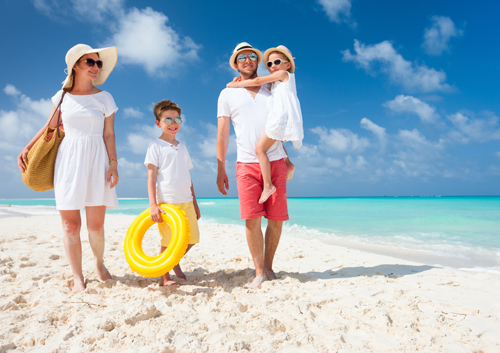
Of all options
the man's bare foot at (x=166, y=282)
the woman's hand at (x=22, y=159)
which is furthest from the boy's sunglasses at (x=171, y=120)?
the man's bare foot at (x=166, y=282)

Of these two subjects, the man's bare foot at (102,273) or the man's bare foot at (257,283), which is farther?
the man's bare foot at (102,273)

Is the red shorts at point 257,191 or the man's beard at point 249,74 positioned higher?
the man's beard at point 249,74

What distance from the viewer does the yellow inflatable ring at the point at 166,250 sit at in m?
2.33

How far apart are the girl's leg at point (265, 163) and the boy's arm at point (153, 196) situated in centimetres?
92

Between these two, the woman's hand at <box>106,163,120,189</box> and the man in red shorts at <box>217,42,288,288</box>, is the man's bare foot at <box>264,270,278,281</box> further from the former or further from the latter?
the woman's hand at <box>106,163,120,189</box>

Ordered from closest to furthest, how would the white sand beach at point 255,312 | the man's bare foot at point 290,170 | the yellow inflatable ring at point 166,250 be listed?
the white sand beach at point 255,312 < the yellow inflatable ring at point 166,250 < the man's bare foot at point 290,170

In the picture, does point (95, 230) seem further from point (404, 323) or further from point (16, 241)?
point (16, 241)

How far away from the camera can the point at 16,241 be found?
15.9ft

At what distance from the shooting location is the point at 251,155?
2.65 m

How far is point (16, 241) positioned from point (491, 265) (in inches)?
299

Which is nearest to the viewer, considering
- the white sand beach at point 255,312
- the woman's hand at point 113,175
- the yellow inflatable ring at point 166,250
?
the white sand beach at point 255,312

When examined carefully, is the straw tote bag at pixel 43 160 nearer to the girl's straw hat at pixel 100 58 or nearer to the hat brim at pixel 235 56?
the girl's straw hat at pixel 100 58

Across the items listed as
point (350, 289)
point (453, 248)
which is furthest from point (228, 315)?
point (453, 248)

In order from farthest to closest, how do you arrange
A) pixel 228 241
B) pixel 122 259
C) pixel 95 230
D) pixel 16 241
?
pixel 228 241, pixel 16 241, pixel 122 259, pixel 95 230
